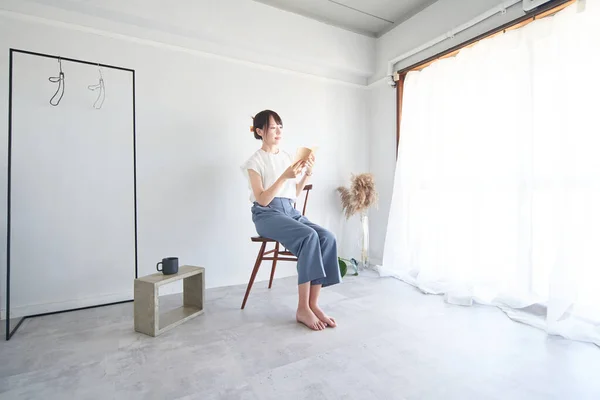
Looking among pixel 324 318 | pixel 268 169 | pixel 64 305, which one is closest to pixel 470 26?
pixel 268 169

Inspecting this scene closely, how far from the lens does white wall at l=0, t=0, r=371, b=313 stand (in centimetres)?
232

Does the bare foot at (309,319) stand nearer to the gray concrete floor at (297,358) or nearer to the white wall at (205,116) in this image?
the gray concrete floor at (297,358)

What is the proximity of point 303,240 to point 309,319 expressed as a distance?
474 millimetres

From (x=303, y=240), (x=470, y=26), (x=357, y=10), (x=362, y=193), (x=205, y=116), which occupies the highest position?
(x=357, y=10)

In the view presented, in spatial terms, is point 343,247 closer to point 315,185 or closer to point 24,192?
point 315,185

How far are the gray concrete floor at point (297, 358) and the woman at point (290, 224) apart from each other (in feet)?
0.72

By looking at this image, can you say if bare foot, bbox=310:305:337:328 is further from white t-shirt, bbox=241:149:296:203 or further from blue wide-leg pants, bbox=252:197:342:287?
white t-shirt, bbox=241:149:296:203

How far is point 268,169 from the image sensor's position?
2.30 meters

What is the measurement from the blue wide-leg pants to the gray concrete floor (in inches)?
12.7

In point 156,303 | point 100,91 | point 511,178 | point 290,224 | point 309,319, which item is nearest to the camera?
point 156,303

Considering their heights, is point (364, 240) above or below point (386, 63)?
below

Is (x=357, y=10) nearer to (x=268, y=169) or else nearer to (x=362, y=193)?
(x=362, y=193)

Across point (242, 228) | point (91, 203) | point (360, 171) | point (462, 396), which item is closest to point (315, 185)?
point (360, 171)

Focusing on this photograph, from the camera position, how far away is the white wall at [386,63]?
2.58 metres
